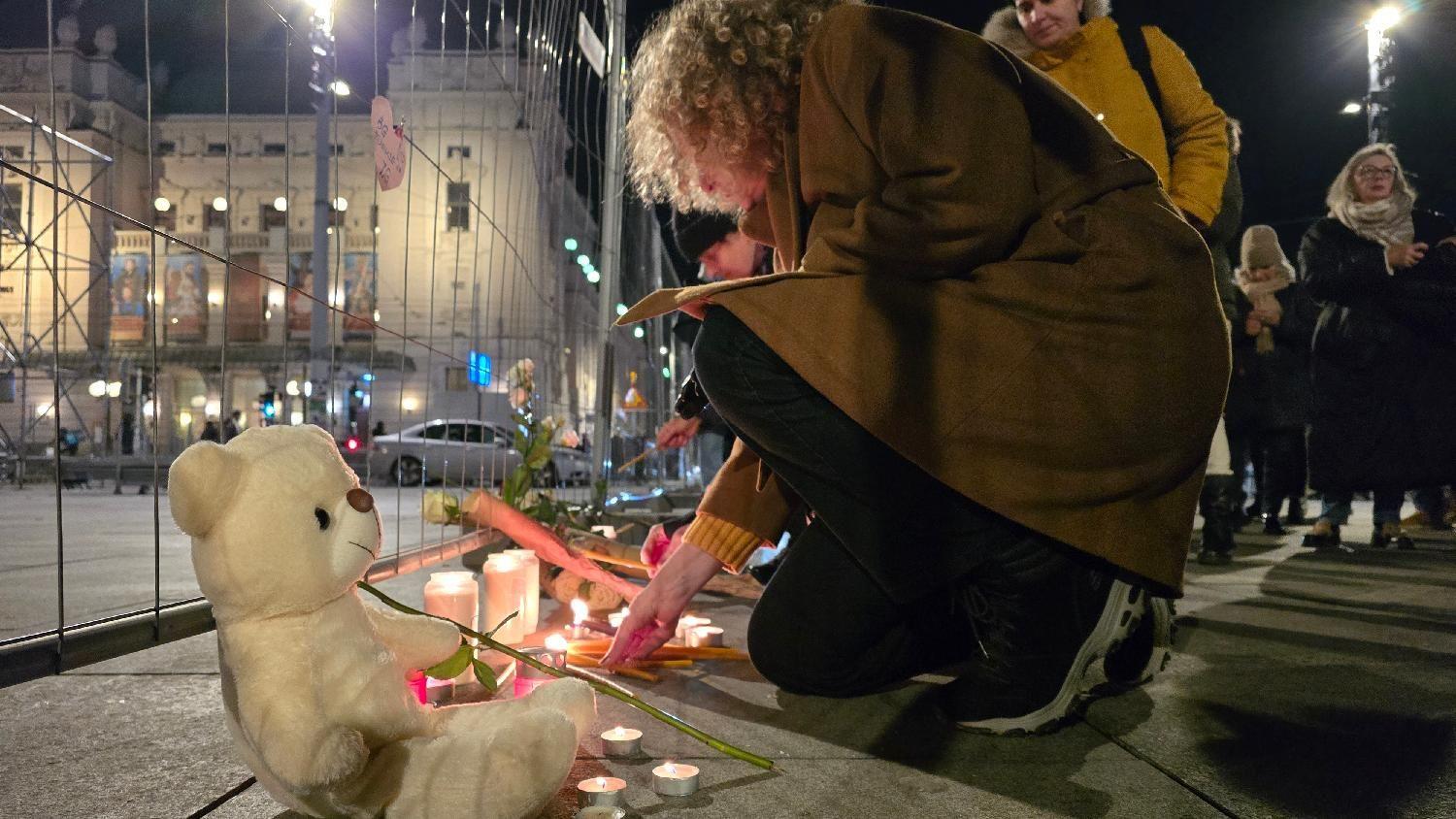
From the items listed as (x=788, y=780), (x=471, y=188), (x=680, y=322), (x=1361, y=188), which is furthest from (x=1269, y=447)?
(x=788, y=780)

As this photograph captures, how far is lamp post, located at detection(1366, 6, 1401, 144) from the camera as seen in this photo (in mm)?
6219

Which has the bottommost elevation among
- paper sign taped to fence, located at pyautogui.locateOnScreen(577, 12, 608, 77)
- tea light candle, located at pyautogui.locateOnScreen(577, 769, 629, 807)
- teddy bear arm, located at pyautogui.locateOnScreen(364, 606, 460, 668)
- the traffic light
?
tea light candle, located at pyautogui.locateOnScreen(577, 769, 629, 807)

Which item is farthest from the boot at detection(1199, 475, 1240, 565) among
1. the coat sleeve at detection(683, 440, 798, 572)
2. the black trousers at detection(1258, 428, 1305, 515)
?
the coat sleeve at detection(683, 440, 798, 572)

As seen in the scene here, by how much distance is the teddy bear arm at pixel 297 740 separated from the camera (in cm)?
73

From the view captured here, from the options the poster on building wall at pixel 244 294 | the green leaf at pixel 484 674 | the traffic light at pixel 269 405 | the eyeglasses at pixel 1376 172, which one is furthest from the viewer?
the eyeglasses at pixel 1376 172

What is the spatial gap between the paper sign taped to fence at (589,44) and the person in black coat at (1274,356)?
3.43 m

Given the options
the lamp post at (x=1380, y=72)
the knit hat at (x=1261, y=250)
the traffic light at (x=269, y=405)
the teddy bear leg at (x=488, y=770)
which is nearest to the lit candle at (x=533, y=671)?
the teddy bear leg at (x=488, y=770)

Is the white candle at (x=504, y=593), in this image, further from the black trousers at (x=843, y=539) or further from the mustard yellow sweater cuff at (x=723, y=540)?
the black trousers at (x=843, y=539)

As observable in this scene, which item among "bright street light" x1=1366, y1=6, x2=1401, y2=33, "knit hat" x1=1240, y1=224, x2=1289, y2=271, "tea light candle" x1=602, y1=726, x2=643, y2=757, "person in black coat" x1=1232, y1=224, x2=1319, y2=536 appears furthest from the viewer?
"bright street light" x1=1366, y1=6, x2=1401, y2=33

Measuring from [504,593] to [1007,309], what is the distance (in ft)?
3.53

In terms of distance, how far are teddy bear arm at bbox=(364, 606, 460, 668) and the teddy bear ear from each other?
0.20 metres

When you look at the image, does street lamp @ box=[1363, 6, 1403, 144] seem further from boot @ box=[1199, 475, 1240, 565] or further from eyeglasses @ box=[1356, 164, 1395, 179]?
boot @ box=[1199, 475, 1240, 565]

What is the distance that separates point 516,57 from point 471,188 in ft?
1.92

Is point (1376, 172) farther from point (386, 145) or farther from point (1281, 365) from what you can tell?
point (386, 145)
